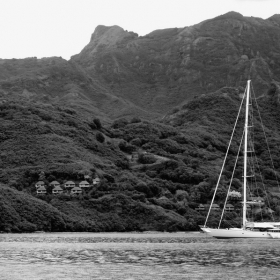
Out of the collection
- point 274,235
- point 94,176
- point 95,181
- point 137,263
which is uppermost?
point 94,176

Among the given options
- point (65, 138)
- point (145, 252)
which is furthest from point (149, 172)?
point (145, 252)

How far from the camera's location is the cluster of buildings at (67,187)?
453 feet

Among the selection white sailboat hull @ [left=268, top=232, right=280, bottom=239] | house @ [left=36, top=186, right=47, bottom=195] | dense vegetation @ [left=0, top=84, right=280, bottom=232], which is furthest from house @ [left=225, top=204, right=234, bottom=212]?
white sailboat hull @ [left=268, top=232, right=280, bottom=239]

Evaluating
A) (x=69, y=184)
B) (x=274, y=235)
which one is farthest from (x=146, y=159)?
(x=274, y=235)

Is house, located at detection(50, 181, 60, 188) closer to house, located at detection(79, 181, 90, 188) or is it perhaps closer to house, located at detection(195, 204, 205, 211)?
house, located at detection(79, 181, 90, 188)

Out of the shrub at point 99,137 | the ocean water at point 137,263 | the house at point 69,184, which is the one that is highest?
the shrub at point 99,137

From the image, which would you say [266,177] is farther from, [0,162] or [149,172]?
[0,162]

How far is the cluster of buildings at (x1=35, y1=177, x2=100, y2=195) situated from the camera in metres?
138

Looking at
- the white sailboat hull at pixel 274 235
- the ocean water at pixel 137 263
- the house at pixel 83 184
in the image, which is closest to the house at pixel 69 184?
the house at pixel 83 184

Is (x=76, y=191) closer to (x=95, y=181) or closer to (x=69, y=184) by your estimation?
(x=69, y=184)

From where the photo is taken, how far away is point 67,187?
143375mm

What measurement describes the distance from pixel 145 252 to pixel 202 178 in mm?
102849

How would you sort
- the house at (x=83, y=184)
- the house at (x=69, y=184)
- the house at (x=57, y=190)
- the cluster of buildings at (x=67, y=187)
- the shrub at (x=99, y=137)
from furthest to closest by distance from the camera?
the shrub at (x=99, y=137)
the house at (x=69, y=184)
the house at (x=83, y=184)
the house at (x=57, y=190)
the cluster of buildings at (x=67, y=187)

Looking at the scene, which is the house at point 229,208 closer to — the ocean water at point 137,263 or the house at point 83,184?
the house at point 83,184
